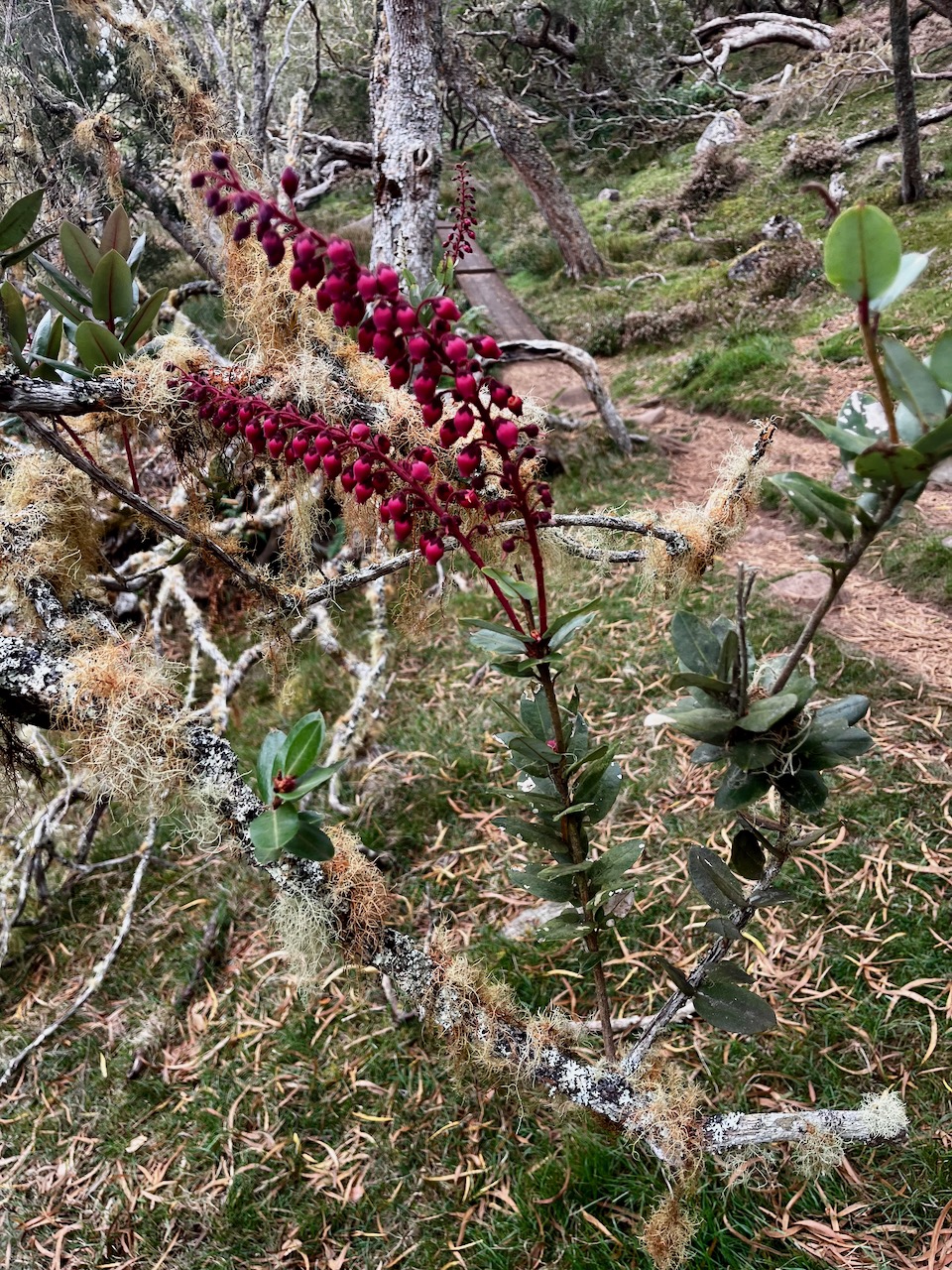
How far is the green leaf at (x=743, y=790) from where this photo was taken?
3.00 ft

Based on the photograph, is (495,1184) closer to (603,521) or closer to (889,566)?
(603,521)

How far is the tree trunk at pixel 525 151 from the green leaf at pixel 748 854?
19.2ft

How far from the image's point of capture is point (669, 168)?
8547 millimetres

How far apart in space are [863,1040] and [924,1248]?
0.34 m

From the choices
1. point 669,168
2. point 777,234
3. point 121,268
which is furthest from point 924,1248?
point 669,168

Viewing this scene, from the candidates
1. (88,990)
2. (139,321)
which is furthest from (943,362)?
(88,990)

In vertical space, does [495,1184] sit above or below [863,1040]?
below

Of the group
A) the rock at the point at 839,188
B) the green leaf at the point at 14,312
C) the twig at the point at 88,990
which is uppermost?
the rock at the point at 839,188

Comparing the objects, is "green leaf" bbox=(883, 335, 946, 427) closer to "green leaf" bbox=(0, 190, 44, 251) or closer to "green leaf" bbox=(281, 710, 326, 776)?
"green leaf" bbox=(281, 710, 326, 776)

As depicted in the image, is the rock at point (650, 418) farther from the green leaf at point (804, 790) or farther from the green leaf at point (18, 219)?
the green leaf at point (804, 790)

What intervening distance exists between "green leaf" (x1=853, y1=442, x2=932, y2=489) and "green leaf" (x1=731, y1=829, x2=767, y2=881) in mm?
546

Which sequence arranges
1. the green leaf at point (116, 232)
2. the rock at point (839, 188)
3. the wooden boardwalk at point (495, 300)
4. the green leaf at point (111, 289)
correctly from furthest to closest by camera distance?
the rock at point (839, 188) → the wooden boardwalk at point (495, 300) → the green leaf at point (116, 232) → the green leaf at point (111, 289)

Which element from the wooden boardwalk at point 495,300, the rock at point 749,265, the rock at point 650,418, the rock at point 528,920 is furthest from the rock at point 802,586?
the rock at point 749,265

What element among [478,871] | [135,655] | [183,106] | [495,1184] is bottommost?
[495,1184]
